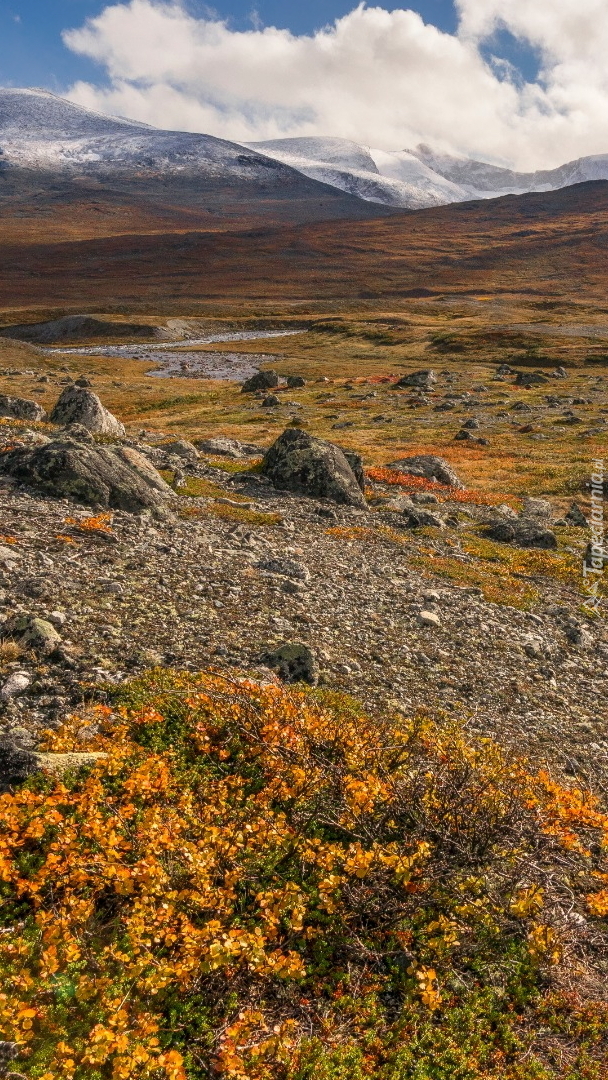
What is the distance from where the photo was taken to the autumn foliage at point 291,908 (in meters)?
6.71

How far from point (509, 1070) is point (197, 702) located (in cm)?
709

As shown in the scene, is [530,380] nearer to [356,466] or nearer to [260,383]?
[260,383]

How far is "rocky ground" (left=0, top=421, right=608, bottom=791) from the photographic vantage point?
1332 centimetres

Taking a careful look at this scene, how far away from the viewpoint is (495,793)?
32.7 feet

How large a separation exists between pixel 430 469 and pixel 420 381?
52.1m

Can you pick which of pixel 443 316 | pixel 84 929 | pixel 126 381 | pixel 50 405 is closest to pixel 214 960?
pixel 84 929

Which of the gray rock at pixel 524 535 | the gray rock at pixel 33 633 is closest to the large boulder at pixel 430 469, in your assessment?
the gray rock at pixel 524 535

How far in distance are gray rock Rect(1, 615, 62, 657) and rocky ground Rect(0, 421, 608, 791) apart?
3cm

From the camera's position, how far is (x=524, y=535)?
30391 mm

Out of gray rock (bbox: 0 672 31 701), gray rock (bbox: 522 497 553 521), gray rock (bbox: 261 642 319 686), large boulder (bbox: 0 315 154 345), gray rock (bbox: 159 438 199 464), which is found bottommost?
gray rock (bbox: 522 497 553 521)

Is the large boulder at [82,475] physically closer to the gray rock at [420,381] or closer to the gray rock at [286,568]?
the gray rock at [286,568]

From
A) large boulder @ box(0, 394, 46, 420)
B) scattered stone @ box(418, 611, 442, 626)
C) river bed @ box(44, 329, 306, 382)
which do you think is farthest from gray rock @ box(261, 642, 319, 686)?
river bed @ box(44, 329, 306, 382)

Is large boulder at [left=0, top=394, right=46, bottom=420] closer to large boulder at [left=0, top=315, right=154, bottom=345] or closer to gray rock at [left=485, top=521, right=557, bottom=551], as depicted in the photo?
gray rock at [left=485, top=521, right=557, bottom=551]

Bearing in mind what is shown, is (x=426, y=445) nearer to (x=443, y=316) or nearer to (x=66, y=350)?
(x=66, y=350)
